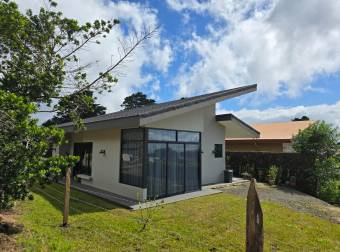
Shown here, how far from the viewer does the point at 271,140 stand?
67.9ft

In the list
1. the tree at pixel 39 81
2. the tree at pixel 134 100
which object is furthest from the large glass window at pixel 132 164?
the tree at pixel 134 100

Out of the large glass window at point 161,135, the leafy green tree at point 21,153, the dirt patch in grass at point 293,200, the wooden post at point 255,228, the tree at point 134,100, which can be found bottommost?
the dirt patch in grass at point 293,200

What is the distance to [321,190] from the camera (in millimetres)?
13359

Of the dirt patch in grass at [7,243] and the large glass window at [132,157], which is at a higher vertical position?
the large glass window at [132,157]

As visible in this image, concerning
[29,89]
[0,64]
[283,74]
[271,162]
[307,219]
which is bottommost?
[307,219]

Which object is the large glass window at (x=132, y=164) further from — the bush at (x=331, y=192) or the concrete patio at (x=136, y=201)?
the bush at (x=331, y=192)

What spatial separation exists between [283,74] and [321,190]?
676 cm

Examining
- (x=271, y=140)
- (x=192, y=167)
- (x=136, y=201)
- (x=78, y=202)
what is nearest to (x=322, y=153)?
(x=271, y=140)

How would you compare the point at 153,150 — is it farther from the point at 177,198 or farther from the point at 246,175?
the point at 246,175

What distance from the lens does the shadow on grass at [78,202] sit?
8.45m

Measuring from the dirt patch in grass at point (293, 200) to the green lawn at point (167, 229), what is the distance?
842 millimetres

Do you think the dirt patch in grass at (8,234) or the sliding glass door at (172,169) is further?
the sliding glass door at (172,169)

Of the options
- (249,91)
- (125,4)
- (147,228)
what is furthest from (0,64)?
(249,91)

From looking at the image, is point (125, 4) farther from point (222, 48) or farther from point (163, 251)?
point (163, 251)
